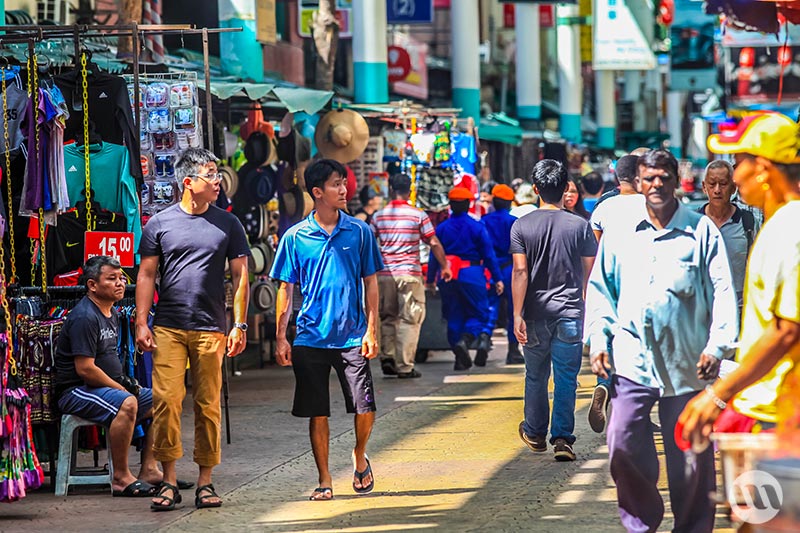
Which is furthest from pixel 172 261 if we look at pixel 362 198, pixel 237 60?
pixel 237 60

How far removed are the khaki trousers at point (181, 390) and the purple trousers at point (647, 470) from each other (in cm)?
293

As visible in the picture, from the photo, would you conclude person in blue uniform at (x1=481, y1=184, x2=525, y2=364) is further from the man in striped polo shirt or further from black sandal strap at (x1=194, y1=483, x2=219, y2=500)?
black sandal strap at (x1=194, y1=483, x2=219, y2=500)

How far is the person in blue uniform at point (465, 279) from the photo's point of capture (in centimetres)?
1598

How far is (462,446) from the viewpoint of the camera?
35.5 ft

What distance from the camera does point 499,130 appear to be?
89.3ft

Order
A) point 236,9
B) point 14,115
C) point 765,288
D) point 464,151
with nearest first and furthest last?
point 765,288 → point 14,115 → point 236,9 → point 464,151

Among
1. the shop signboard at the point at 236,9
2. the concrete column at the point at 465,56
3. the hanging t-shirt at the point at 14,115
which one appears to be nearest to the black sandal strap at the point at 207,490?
the hanging t-shirt at the point at 14,115

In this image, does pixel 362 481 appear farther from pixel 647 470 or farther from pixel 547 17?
pixel 547 17

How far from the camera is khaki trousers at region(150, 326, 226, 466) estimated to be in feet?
28.2

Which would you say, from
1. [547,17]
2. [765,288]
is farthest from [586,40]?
[765,288]

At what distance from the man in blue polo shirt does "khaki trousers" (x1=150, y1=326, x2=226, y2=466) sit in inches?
17.1

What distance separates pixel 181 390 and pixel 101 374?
710 millimetres

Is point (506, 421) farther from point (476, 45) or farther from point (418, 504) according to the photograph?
point (476, 45)

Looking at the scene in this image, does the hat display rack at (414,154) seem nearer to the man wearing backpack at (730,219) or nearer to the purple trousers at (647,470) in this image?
the man wearing backpack at (730,219)
